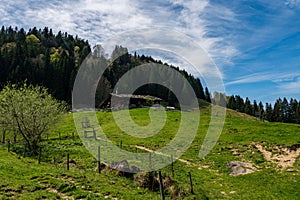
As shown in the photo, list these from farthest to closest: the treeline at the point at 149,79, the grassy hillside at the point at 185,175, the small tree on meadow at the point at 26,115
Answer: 1. the treeline at the point at 149,79
2. the small tree on meadow at the point at 26,115
3. the grassy hillside at the point at 185,175

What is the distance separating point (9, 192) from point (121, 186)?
6926 mm

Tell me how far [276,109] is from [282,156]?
121 m

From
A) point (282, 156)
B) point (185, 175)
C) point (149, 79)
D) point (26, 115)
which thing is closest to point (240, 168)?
point (185, 175)

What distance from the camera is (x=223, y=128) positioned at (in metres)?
50.7

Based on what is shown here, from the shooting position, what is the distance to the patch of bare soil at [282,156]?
86.8 ft

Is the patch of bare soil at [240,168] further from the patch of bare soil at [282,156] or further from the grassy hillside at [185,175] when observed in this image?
the patch of bare soil at [282,156]

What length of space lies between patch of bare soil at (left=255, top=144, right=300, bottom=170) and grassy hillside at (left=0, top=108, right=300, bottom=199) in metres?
0.09

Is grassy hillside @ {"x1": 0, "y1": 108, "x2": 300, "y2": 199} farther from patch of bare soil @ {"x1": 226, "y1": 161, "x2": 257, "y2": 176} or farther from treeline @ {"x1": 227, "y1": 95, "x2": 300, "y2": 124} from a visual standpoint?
treeline @ {"x1": 227, "y1": 95, "x2": 300, "y2": 124}

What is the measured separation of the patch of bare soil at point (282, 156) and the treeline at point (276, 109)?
89.0m

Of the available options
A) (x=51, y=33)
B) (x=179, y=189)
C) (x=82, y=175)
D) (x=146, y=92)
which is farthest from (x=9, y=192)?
(x=51, y=33)

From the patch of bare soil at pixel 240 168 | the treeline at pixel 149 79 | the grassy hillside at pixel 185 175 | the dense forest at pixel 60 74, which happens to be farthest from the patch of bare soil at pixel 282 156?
the treeline at pixel 149 79

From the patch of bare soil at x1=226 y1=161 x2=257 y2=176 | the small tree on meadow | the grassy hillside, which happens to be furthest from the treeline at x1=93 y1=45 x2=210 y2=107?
the patch of bare soil at x1=226 y1=161 x2=257 y2=176

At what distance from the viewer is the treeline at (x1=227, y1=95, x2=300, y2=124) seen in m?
133

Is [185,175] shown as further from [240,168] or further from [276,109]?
[276,109]
